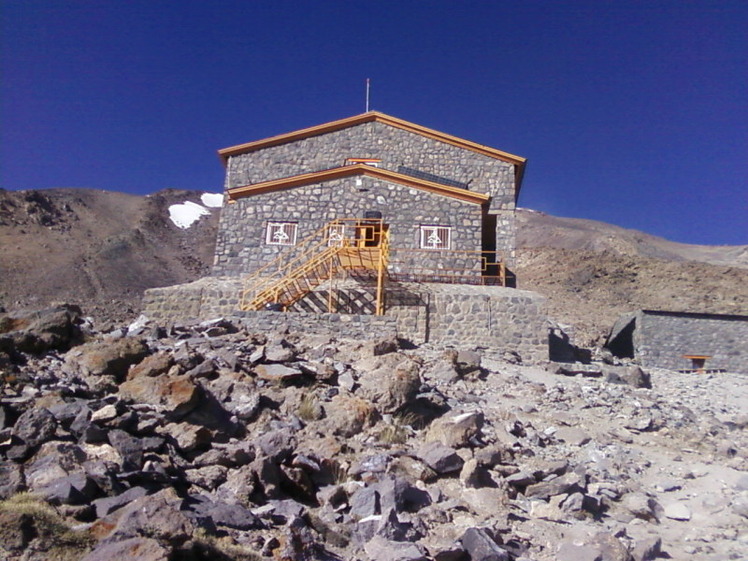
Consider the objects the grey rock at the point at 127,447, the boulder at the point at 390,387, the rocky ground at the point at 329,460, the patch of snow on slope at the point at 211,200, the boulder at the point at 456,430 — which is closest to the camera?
the rocky ground at the point at 329,460

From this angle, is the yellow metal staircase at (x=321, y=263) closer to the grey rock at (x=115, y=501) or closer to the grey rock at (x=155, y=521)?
the grey rock at (x=115, y=501)

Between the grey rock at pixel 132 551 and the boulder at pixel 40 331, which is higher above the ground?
the boulder at pixel 40 331

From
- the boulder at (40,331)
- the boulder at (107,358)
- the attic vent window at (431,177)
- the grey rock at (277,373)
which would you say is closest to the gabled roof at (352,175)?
the attic vent window at (431,177)

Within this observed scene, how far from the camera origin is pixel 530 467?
26.9 ft

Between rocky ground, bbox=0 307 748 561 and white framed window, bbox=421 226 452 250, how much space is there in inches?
229

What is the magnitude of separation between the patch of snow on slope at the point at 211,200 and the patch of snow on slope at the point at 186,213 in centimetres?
197

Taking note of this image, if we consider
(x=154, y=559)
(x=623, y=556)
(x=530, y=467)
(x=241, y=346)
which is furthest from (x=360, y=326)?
(x=154, y=559)

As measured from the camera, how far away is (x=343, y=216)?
58.4 feet

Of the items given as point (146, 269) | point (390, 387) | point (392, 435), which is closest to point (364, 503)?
point (392, 435)

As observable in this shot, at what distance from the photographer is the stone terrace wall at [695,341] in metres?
21.3

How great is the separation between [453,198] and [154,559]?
1504 centimetres

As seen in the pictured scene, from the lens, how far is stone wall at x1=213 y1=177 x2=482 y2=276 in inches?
683

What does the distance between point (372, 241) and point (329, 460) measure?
1070cm

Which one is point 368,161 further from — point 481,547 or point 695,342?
point 481,547
